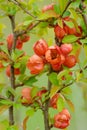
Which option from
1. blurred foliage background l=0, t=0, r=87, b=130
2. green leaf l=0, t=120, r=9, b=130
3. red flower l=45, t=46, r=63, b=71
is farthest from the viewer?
blurred foliage background l=0, t=0, r=87, b=130

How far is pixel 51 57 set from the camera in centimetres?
51

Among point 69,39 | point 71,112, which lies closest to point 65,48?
point 69,39

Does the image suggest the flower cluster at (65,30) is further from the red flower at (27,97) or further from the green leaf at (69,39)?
the red flower at (27,97)

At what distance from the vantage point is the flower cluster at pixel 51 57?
504mm

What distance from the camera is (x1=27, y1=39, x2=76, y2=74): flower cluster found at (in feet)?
1.65

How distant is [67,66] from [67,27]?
6 centimetres

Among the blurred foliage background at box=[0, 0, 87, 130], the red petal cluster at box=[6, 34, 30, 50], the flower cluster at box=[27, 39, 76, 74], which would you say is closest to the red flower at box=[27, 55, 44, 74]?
the flower cluster at box=[27, 39, 76, 74]

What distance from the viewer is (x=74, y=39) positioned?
0.53m

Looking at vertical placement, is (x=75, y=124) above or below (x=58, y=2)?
above

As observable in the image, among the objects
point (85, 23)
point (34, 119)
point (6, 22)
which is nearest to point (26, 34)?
point (85, 23)

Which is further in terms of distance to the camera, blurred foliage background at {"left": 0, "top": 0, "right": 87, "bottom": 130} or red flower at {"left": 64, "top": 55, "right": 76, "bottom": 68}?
blurred foliage background at {"left": 0, "top": 0, "right": 87, "bottom": 130}

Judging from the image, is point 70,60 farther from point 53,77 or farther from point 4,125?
point 4,125

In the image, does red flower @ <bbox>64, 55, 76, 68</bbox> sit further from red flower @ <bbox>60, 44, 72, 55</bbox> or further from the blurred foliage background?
the blurred foliage background

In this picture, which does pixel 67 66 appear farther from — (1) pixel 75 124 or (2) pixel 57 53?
(1) pixel 75 124
